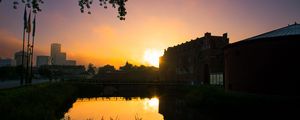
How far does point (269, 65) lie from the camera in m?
36.6

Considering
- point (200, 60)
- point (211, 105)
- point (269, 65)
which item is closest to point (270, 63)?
point (269, 65)

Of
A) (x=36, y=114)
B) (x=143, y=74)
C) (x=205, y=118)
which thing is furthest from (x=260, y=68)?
(x=143, y=74)

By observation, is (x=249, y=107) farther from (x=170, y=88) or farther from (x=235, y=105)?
(x=170, y=88)

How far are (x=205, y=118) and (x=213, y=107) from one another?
4.57 meters

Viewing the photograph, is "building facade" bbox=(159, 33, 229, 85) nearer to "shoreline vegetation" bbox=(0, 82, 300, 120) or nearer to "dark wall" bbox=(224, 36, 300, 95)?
"dark wall" bbox=(224, 36, 300, 95)

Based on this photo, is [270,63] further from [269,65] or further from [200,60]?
[200,60]

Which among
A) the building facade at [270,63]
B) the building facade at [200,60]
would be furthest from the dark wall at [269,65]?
the building facade at [200,60]

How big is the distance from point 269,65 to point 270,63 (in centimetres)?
25

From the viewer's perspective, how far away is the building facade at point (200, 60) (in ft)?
226

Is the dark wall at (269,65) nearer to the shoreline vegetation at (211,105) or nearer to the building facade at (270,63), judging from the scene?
the building facade at (270,63)

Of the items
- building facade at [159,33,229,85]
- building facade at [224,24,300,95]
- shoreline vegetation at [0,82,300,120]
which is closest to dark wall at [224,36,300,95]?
building facade at [224,24,300,95]

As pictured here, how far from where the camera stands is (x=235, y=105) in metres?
34.5

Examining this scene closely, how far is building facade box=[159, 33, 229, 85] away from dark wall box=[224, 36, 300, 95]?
21.6 m

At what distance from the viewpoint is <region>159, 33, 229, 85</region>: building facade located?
6888cm
